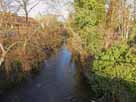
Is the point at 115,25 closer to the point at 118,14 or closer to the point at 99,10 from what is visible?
the point at 118,14

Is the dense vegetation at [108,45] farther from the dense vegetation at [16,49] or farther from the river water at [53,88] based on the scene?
the dense vegetation at [16,49]

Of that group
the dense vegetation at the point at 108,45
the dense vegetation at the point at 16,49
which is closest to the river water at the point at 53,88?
the dense vegetation at the point at 16,49

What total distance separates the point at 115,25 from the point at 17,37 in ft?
25.0

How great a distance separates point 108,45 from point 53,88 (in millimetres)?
4750

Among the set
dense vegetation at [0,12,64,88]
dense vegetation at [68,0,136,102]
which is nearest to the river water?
dense vegetation at [0,12,64,88]

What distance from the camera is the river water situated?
13.7m

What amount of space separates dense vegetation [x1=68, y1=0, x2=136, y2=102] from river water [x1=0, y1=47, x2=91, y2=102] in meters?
1.26

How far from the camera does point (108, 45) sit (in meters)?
16.2

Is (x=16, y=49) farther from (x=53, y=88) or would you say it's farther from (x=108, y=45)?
(x=108, y=45)

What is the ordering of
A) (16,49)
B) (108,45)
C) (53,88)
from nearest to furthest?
(53,88) < (108,45) < (16,49)

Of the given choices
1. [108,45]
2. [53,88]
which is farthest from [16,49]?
[108,45]

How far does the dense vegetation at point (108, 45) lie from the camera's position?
11562 mm

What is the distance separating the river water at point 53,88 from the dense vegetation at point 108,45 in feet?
4.15

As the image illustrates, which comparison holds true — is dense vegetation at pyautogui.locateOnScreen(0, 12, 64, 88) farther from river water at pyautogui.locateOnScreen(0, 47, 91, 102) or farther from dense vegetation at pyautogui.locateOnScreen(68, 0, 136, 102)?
dense vegetation at pyautogui.locateOnScreen(68, 0, 136, 102)
